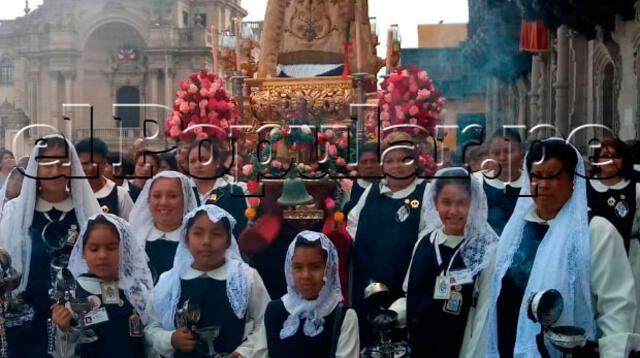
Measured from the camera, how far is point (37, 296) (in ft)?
19.9

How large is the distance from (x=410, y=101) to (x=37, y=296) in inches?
224

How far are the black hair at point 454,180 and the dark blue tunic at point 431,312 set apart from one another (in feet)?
1.07

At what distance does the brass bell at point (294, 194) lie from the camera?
22.4 feet

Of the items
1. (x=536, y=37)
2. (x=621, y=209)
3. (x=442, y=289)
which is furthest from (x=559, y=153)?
(x=536, y=37)

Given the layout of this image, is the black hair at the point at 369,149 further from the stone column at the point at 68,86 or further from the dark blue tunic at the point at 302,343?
the stone column at the point at 68,86

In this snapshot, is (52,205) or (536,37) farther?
(536,37)

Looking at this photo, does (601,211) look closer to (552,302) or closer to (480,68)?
(552,302)

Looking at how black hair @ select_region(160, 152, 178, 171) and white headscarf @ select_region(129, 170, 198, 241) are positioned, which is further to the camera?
black hair @ select_region(160, 152, 178, 171)

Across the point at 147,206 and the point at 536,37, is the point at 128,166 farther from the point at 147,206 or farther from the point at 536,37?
the point at 536,37

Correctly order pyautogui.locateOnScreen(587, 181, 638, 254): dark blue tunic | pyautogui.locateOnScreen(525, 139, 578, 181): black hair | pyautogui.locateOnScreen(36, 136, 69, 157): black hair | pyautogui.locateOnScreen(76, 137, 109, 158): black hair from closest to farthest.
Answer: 1. pyautogui.locateOnScreen(525, 139, 578, 181): black hair
2. pyautogui.locateOnScreen(36, 136, 69, 157): black hair
3. pyautogui.locateOnScreen(587, 181, 638, 254): dark blue tunic
4. pyautogui.locateOnScreen(76, 137, 109, 158): black hair

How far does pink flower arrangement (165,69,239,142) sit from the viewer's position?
11.4 meters

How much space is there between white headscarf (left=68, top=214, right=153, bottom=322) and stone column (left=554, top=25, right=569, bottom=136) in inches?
574

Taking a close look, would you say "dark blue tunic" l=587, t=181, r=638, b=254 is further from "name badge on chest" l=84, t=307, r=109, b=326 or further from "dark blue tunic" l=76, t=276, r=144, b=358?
"name badge on chest" l=84, t=307, r=109, b=326

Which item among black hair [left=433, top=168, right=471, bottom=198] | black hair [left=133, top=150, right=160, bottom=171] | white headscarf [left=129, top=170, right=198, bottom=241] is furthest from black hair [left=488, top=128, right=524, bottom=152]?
white headscarf [left=129, top=170, right=198, bottom=241]
